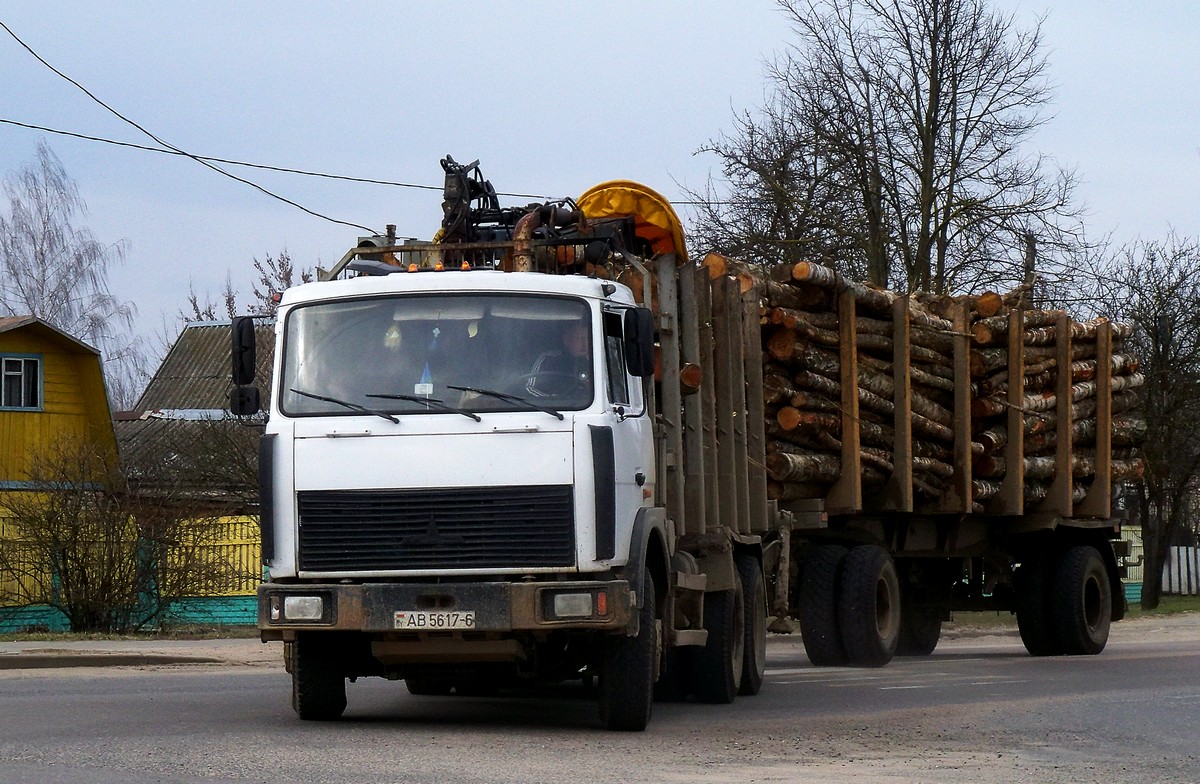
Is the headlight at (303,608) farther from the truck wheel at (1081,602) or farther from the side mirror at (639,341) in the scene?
the truck wheel at (1081,602)

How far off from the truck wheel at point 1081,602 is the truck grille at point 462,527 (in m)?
10.5

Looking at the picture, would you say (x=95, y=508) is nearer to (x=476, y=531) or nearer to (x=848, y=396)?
(x=848, y=396)

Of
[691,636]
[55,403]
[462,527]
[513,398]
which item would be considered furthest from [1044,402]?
Answer: [55,403]

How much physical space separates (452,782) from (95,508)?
1365 cm

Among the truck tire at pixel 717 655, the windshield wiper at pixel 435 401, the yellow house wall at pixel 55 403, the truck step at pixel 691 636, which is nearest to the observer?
the windshield wiper at pixel 435 401

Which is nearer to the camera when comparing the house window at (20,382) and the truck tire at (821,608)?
the truck tire at (821,608)

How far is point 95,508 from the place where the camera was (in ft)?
66.9

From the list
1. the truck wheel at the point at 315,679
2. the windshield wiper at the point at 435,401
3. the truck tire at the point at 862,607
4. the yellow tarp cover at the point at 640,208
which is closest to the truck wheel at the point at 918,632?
the truck tire at the point at 862,607

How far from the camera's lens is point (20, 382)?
106 feet

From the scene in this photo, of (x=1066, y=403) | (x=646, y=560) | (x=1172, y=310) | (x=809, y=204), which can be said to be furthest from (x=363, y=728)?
(x=1172, y=310)

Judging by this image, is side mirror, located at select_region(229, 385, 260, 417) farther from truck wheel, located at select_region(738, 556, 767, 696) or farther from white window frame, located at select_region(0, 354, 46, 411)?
white window frame, located at select_region(0, 354, 46, 411)

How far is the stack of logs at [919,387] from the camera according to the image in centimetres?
1543

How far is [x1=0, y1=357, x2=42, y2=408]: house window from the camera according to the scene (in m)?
32.2

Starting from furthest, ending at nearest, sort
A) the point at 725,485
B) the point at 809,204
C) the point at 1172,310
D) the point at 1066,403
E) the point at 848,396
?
1. the point at 1172,310
2. the point at 809,204
3. the point at 1066,403
4. the point at 848,396
5. the point at 725,485
